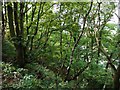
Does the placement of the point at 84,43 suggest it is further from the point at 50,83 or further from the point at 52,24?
the point at 50,83

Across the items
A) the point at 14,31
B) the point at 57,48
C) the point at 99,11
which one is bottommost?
the point at 57,48

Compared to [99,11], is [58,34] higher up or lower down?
lower down

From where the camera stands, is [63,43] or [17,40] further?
[63,43]

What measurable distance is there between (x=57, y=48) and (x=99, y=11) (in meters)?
0.35

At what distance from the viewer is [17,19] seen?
1408 mm

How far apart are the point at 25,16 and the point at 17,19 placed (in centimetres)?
9

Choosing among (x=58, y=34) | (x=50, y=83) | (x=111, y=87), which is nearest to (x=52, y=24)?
(x=58, y=34)

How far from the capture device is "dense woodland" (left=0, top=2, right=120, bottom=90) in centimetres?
138

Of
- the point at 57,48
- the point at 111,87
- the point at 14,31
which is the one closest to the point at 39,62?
the point at 57,48

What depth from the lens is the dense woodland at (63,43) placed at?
1.38m

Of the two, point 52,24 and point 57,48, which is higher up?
point 52,24

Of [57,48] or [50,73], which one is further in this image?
[57,48]

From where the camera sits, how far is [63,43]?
1.51 m

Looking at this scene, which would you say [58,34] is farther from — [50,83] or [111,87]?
[111,87]
